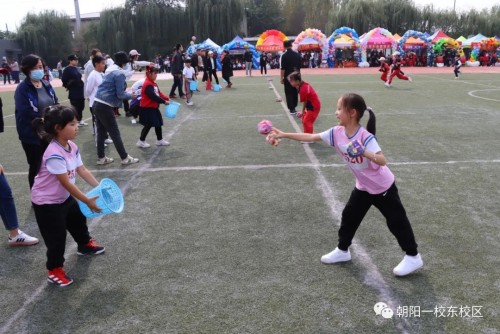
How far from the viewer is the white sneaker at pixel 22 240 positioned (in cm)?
430

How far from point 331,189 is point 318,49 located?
3818 cm

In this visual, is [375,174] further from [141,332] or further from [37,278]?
[37,278]

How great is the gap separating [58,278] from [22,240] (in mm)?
1101

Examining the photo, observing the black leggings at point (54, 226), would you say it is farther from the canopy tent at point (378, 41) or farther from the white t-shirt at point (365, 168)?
the canopy tent at point (378, 41)

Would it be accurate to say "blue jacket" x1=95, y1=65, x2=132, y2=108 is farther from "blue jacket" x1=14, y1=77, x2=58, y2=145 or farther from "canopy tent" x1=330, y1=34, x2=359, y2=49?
"canopy tent" x1=330, y1=34, x2=359, y2=49

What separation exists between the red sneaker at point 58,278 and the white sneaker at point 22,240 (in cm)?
97

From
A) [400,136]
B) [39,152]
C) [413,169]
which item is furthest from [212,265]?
[400,136]

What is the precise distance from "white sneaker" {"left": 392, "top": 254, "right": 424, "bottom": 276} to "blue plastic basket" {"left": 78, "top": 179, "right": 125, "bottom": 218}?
7.81 ft

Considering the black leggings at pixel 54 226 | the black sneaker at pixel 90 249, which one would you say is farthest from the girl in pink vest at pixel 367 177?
the black sneaker at pixel 90 249

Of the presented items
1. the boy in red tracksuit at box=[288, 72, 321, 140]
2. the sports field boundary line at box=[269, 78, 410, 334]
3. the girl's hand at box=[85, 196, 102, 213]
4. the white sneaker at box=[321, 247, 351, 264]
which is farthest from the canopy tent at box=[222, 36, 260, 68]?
the girl's hand at box=[85, 196, 102, 213]

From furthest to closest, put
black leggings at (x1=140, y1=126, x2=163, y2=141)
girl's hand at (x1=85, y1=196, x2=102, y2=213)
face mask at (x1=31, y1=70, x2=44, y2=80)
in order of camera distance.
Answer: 1. black leggings at (x1=140, y1=126, x2=163, y2=141)
2. face mask at (x1=31, y1=70, x2=44, y2=80)
3. girl's hand at (x1=85, y1=196, x2=102, y2=213)

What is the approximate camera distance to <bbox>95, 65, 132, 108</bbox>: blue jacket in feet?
23.2

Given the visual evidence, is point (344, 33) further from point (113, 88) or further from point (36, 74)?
point (36, 74)

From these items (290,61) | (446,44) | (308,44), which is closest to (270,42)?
(308,44)
